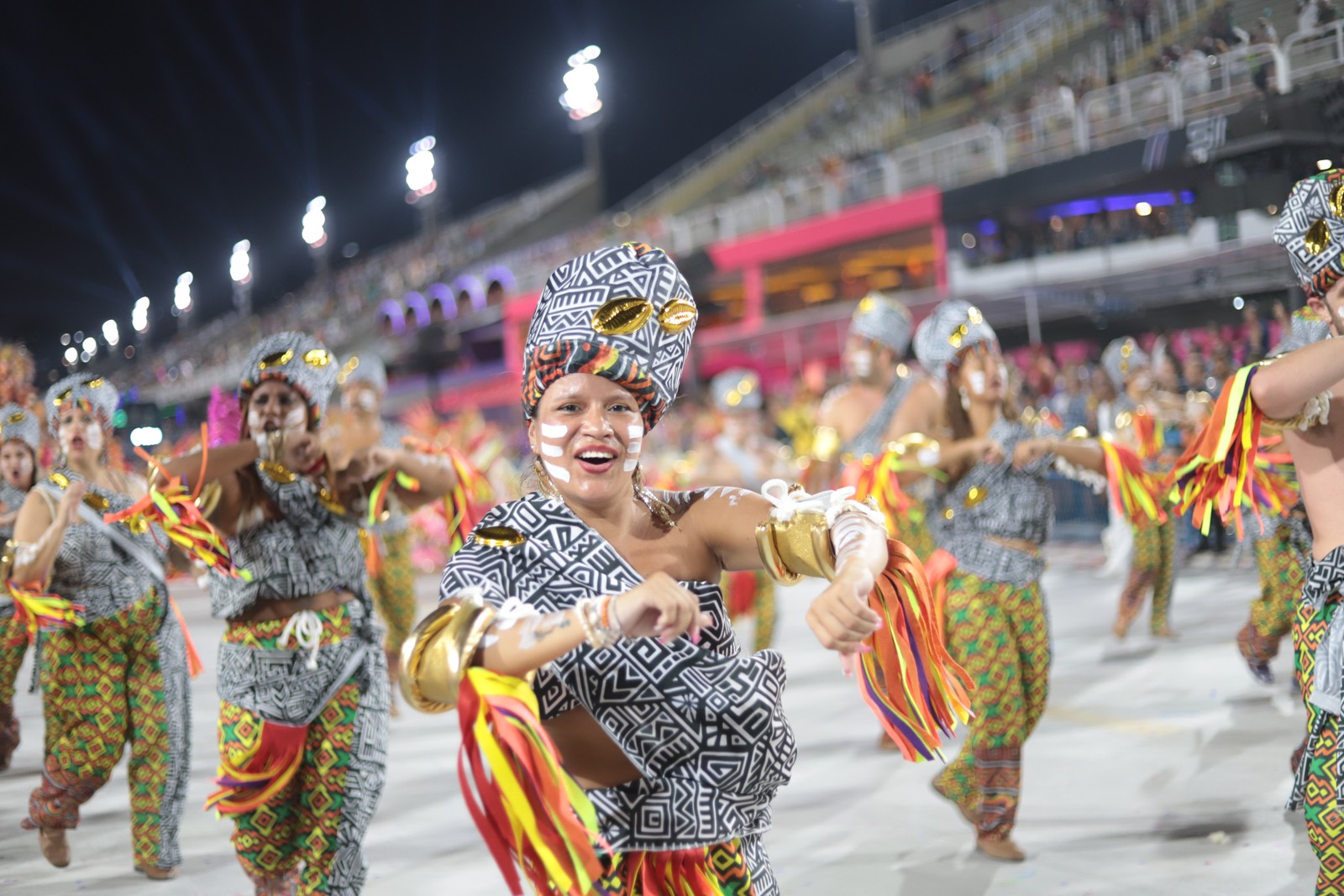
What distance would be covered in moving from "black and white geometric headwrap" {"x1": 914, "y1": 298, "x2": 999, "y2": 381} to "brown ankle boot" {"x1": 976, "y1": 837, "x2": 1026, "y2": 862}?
1.86 m

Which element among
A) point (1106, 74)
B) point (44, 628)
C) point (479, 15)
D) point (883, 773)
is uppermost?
point (479, 15)

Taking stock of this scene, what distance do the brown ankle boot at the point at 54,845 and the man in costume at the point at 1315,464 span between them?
442cm

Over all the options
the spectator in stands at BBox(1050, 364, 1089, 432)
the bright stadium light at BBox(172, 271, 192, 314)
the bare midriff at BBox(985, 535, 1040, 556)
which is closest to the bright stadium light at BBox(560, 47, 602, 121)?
the spectator in stands at BBox(1050, 364, 1089, 432)

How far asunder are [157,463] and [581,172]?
3599 cm

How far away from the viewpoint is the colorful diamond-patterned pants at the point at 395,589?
318 inches

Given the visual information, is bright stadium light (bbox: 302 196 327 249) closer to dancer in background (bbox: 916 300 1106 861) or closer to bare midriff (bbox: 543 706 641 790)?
dancer in background (bbox: 916 300 1106 861)

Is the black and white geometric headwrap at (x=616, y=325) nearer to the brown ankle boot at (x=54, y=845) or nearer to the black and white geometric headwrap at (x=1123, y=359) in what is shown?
the brown ankle boot at (x=54, y=845)

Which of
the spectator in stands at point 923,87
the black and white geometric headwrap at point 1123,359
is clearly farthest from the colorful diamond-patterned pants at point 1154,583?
the spectator in stands at point 923,87

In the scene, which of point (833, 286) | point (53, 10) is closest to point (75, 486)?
point (53, 10)

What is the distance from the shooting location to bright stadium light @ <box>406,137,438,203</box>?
35906mm

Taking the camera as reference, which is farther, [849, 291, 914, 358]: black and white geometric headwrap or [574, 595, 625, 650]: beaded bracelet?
[849, 291, 914, 358]: black and white geometric headwrap

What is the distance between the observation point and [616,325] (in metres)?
2.24

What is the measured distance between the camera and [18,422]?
559cm

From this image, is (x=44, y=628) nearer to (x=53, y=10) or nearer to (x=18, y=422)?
(x=18, y=422)
